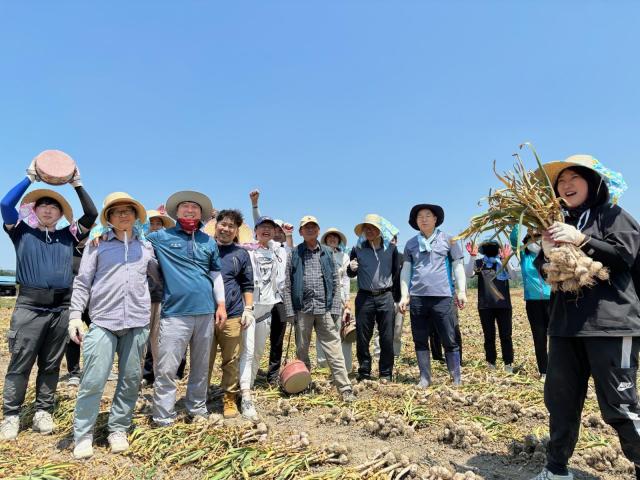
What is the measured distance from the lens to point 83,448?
3.76 metres

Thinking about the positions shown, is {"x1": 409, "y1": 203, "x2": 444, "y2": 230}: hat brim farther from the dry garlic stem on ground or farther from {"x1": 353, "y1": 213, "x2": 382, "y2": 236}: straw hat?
the dry garlic stem on ground

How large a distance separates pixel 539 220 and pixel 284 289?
12.3 ft

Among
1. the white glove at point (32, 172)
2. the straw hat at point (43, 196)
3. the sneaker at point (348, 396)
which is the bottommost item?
the sneaker at point (348, 396)

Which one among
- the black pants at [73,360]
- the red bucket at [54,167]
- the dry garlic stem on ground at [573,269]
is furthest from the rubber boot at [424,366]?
the black pants at [73,360]

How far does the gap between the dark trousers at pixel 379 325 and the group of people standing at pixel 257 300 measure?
0.02 metres

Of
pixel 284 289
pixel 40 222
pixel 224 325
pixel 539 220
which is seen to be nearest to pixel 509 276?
pixel 284 289

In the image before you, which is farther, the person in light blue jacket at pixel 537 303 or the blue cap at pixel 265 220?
the person in light blue jacket at pixel 537 303

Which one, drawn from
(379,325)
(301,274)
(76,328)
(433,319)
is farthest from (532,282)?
(76,328)

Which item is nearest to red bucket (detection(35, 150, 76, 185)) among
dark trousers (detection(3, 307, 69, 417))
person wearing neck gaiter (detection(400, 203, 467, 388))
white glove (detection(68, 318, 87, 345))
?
dark trousers (detection(3, 307, 69, 417))

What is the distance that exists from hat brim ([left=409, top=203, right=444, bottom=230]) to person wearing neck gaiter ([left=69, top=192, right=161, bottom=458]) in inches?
154

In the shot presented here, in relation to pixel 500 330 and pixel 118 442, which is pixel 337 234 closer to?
pixel 500 330

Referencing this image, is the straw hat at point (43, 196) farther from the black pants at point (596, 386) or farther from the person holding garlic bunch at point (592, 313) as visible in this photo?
the black pants at point (596, 386)

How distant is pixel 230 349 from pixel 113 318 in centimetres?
149

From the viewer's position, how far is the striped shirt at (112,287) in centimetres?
399
